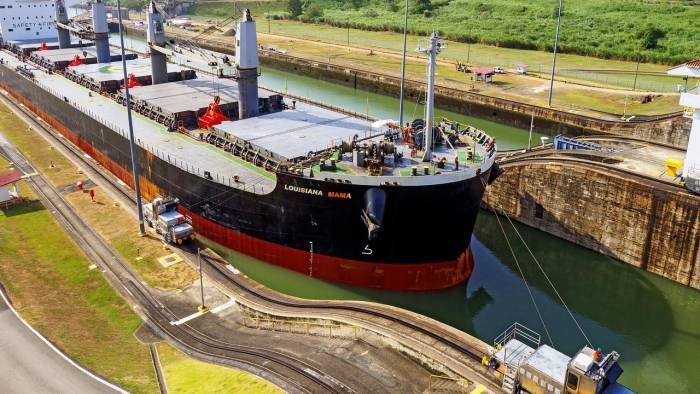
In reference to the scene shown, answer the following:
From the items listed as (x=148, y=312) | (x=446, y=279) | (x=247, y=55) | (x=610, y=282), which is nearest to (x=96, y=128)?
(x=247, y=55)

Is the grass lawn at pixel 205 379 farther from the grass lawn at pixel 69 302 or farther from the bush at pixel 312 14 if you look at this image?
the bush at pixel 312 14

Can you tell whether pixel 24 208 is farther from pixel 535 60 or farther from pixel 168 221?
pixel 535 60

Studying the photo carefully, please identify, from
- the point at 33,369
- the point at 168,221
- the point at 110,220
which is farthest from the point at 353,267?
the point at 110,220

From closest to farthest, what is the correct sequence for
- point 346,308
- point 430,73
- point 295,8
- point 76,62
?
point 346,308 → point 430,73 → point 76,62 → point 295,8

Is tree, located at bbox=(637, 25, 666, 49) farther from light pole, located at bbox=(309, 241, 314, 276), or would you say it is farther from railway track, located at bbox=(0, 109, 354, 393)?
railway track, located at bbox=(0, 109, 354, 393)

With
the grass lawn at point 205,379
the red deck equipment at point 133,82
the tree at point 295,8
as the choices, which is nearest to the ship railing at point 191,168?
the red deck equipment at point 133,82

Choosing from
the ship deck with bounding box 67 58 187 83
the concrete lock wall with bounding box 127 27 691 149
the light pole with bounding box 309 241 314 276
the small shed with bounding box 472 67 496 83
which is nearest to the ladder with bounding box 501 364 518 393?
the light pole with bounding box 309 241 314 276

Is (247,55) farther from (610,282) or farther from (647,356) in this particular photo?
(647,356)
